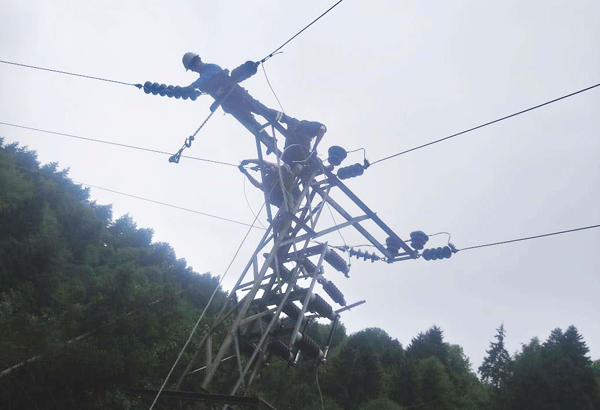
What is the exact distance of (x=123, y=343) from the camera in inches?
971

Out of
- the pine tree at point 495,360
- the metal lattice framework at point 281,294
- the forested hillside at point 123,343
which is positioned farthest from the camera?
the pine tree at point 495,360

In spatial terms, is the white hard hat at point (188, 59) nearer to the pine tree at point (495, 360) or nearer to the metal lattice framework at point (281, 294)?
the metal lattice framework at point (281, 294)

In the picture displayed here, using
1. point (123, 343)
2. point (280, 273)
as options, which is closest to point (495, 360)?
point (123, 343)

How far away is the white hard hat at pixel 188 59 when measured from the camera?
6.95 meters

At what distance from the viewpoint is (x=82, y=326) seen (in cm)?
2483

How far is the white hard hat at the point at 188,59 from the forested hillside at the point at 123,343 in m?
4.61

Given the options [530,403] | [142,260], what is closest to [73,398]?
[530,403]

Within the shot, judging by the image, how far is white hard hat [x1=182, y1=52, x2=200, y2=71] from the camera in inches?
273

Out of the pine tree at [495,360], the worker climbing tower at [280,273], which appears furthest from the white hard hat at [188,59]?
the pine tree at [495,360]

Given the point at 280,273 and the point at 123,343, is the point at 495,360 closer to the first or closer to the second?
the point at 123,343

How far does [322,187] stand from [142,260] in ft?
174

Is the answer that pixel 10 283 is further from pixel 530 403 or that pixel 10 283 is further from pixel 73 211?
pixel 530 403

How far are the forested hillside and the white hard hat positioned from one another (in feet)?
15.1

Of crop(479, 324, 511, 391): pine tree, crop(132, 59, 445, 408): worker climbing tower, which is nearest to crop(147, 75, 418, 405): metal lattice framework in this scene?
crop(132, 59, 445, 408): worker climbing tower
